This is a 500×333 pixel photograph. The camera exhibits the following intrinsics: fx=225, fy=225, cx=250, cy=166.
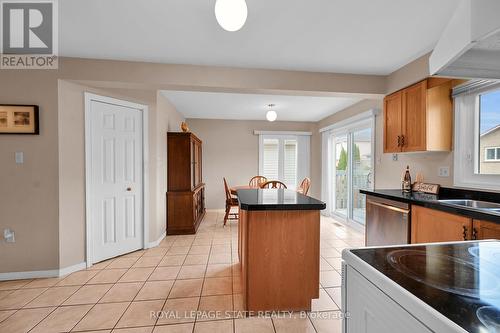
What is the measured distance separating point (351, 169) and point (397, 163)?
1410 mm

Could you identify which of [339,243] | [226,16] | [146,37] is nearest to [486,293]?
[226,16]

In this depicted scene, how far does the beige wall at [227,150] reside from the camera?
565cm

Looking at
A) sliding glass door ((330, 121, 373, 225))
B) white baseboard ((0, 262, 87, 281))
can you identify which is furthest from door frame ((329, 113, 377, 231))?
white baseboard ((0, 262, 87, 281))

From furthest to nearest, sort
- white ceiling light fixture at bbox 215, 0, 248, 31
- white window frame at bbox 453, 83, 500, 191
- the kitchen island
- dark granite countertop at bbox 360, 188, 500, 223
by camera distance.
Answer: white window frame at bbox 453, 83, 500, 191, the kitchen island, dark granite countertop at bbox 360, 188, 500, 223, white ceiling light fixture at bbox 215, 0, 248, 31

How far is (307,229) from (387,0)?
Answer: 177 centimetres

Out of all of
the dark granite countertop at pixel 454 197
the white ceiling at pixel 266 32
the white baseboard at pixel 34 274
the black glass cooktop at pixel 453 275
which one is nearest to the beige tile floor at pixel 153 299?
the white baseboard at pixel 34 274

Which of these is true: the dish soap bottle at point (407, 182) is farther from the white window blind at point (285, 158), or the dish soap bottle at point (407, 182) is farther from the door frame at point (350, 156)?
the white window blind at point (285, 158)

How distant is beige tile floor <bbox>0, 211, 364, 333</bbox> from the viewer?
1.72 meters

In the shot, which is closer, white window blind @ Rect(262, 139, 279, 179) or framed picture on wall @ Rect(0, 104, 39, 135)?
framed picture on wall @ Rect(0, 104, 39, 135)

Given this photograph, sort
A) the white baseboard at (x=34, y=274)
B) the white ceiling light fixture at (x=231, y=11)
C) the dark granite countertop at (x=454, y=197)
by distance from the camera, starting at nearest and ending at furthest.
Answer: the white ceiling light fixture at (x=231, y=11)
the dark granite countertop at (x=454, y=197)
the white baseboard at (x=34, y=274)

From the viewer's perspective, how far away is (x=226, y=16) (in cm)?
129

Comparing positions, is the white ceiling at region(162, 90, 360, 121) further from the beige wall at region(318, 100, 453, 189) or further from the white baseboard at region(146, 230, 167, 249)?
the white baseboard at region(146, 230, 167, 249)

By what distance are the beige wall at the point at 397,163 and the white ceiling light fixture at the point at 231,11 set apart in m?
2.47

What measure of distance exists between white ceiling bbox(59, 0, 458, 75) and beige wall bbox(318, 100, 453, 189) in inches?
42.3
